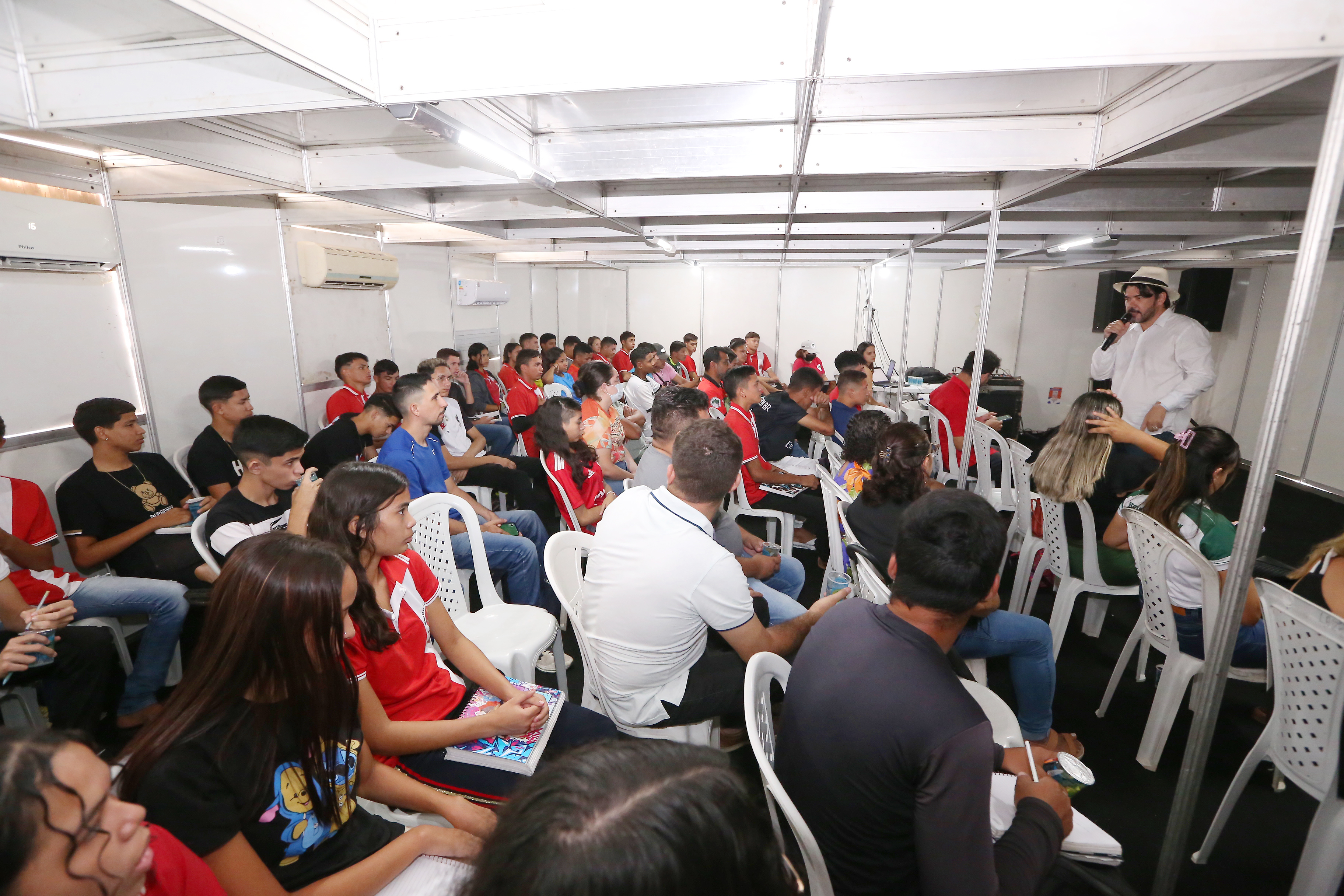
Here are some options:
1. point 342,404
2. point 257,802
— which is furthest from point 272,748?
point 342,404

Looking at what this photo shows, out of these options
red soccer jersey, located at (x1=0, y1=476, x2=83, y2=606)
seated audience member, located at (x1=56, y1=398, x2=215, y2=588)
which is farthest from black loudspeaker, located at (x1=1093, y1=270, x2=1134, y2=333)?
red soccer jersey, located at (x1=0, y1=476, x2=83, y2=606)

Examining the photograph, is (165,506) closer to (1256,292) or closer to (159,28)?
(159,28)

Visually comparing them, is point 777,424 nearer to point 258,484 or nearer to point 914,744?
point 258,484

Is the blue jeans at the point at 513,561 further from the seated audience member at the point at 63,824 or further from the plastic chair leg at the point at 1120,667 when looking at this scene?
the plastic chair leg at the point at 1120,667

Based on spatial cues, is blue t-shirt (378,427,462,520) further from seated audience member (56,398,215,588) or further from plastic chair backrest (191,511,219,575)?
seated audience member (56,398,215,588)

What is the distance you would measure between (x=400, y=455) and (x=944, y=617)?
2533 mm

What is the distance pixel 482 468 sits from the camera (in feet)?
14.3

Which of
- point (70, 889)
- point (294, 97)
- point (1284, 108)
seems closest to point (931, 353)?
point (1284, 108)

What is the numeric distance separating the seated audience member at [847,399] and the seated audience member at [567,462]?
7.23ft

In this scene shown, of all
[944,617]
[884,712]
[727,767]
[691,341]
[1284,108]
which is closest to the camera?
[727,767]

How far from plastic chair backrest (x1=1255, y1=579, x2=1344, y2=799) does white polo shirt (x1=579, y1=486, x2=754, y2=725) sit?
1415mm

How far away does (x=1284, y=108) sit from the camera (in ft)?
5.81

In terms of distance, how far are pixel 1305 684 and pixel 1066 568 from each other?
1207 mm

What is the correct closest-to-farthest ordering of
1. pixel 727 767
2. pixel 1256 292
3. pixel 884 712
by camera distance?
pixel 727 767 → pixel 884 712 → pixel 1256 292
